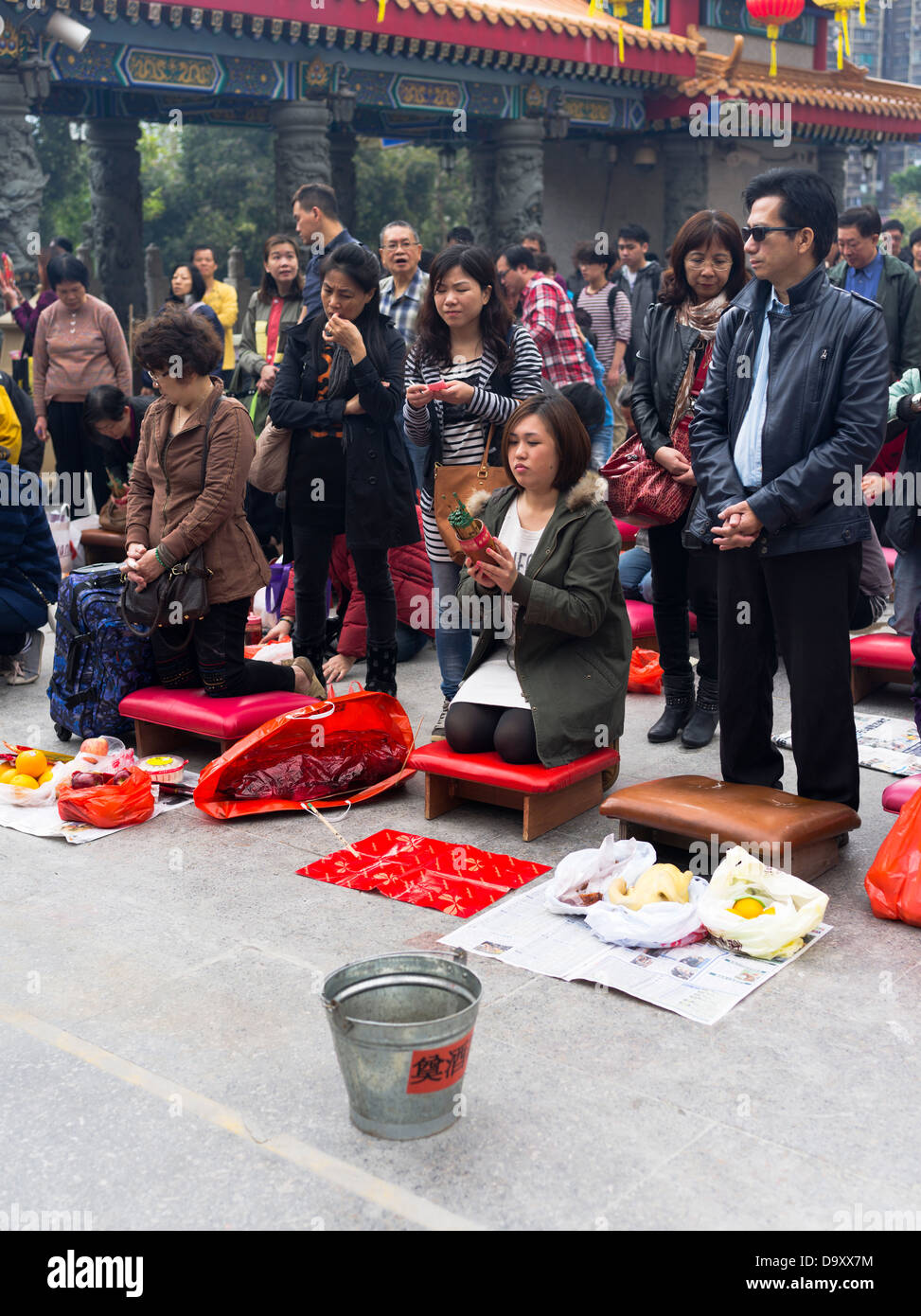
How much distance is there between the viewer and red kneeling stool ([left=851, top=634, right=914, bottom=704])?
225 inches

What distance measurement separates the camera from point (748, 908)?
11.8ft

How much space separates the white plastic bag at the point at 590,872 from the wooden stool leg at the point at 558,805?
488 millimetres

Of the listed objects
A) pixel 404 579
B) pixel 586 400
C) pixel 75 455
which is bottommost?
pixel 404 579

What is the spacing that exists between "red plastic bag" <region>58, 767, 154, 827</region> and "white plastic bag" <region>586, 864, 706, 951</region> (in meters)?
1.75

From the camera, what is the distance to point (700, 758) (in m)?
5.21

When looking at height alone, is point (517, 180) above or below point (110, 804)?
above

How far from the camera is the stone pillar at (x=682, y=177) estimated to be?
1777 centimetres

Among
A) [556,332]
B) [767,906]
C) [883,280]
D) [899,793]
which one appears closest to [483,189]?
[556,332]

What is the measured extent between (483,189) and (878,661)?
42.6ft

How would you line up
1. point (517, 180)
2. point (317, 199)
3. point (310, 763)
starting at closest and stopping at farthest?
point (310, 763) → point (317, 199) → point (517, 180)

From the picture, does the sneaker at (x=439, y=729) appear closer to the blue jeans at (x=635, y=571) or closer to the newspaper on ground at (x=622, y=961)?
the newspaper on ground at (x=622, y=961)

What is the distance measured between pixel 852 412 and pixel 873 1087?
1.92m

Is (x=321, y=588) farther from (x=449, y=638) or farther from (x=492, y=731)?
(x=492, y=731)
